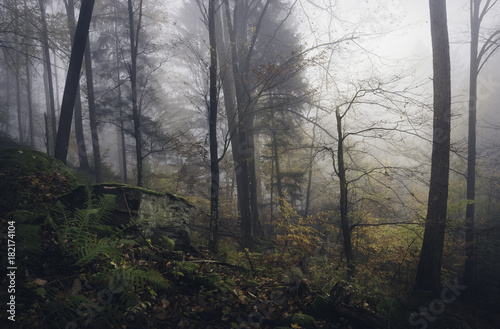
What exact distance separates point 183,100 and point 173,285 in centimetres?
2482

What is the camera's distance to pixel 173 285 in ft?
11.5

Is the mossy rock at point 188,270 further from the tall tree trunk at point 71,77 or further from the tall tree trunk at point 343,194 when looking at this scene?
the tall tree trunk at point 71,77

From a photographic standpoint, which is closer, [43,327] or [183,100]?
[43,327]

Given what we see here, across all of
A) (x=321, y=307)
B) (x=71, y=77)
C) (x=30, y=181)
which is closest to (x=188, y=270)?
(x=321, y=307)

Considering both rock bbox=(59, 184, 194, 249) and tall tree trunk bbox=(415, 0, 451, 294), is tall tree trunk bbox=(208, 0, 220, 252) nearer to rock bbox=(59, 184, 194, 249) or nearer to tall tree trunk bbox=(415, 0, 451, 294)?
rock bbox=(59, 184, 194, 249)

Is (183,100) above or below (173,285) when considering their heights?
above

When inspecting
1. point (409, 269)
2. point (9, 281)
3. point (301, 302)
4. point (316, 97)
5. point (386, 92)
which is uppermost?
point (316, 97)

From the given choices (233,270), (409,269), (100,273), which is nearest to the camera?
(100,273)

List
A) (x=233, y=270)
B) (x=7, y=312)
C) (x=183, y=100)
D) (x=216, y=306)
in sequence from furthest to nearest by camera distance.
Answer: (x=183, y=100) < (x=233, y=270) < (x=216, y=306) < (x=7, y=312)

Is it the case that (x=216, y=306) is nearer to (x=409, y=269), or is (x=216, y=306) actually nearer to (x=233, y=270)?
(x=233, y=270)

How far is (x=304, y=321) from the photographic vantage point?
3252mm

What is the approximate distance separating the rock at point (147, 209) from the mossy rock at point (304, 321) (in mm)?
2818

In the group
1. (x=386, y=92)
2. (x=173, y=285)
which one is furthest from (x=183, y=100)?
(x=173, y=285)

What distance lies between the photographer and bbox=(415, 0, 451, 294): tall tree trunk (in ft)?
20.8
